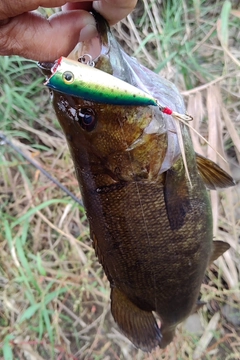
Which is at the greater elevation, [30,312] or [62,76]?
[62,76]

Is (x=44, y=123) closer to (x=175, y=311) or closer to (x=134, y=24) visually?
(x=134, y=24)

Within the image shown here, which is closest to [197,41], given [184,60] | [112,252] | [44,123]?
[184,60]

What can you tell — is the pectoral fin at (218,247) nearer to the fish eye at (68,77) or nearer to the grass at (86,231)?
the grass at (86,231)

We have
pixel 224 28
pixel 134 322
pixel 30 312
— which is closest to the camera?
pixel 134 322

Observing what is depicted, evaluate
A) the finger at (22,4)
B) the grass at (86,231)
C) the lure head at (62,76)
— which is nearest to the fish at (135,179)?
the lure head at (62,76)

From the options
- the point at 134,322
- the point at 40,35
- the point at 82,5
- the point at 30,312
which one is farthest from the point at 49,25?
the point at 30,312

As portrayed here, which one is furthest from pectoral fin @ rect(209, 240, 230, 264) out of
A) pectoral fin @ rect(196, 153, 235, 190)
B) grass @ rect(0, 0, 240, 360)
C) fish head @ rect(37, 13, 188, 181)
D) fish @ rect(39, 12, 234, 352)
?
fish head @ rect(37, 13, 188, 181)

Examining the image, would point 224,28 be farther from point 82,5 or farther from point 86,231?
point 86,231
